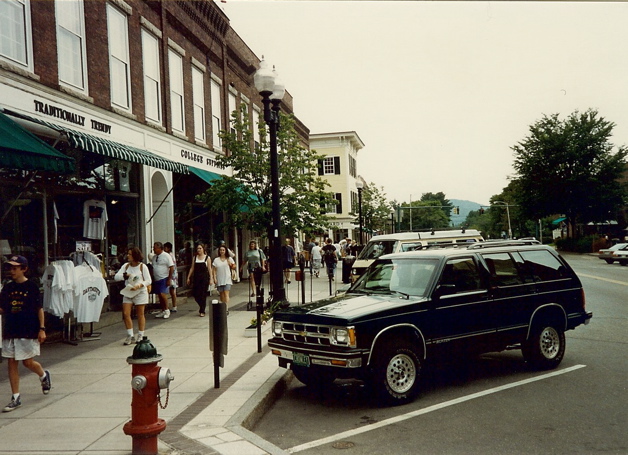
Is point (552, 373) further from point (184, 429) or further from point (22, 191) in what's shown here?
point (22, 191)

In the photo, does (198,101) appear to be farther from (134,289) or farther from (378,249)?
(134,289)

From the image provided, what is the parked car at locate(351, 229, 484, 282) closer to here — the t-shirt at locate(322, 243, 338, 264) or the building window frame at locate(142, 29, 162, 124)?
the t-shirt at locate(322, 243, 338, 264)

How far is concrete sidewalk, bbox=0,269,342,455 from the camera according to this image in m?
5.29

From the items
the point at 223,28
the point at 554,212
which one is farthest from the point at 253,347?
the point at 554,212

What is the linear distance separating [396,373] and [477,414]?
992 millimetres

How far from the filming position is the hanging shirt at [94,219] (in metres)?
13.1

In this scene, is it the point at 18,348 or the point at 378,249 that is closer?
the point at 18,348

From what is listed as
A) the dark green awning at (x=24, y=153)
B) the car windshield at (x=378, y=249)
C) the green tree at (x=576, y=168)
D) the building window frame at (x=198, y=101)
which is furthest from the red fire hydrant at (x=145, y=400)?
the green tree at (x=576, y=168)

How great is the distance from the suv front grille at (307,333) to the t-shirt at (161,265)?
750 centimetres

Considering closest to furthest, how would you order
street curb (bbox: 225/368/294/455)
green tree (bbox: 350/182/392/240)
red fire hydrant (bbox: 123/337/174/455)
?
1. red fire hydrant (bbox: 123/337/174/455)
2. street curb (bbox: 225/368/294/455)
3. green tree (bbox: 350/182/392/240)

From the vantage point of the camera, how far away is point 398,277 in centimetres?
783

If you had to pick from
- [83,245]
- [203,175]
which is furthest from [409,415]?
[203,175]

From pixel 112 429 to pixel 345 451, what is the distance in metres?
2.28

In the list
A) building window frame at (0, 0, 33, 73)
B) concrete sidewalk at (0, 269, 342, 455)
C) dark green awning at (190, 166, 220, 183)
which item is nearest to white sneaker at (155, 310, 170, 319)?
concrete sidewalk at (0, 269, 342, 455)
